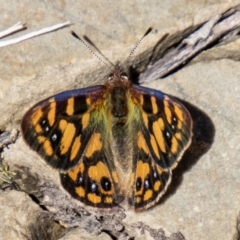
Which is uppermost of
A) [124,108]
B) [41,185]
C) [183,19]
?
[183,19]

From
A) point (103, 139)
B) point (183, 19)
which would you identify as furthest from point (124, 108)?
point (183, 19)

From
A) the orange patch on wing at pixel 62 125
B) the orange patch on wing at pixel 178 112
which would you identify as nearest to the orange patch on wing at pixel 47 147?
the orange patch on wing at pixel 62 125

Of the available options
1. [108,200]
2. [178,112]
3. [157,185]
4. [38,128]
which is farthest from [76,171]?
[178,112]

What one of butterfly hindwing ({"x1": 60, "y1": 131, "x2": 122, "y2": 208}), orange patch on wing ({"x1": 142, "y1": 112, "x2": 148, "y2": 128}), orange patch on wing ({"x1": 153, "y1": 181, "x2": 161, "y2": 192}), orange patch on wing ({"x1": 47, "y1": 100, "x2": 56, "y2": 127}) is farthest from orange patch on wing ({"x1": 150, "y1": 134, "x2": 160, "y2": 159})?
orange patch on wing ({"x1": 47, "y1": 100, "x2": 56, "y2": 127})

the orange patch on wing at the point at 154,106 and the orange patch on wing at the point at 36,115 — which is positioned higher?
the orange patch on wing at the point at 36,115

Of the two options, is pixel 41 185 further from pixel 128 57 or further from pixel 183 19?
pixel 183 19

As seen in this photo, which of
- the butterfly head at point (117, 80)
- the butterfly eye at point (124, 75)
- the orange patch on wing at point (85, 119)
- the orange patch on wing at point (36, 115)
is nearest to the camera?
the orange patch on wing at point (36, 115)

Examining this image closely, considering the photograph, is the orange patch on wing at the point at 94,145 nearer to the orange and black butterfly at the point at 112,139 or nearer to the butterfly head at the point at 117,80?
the orange and black butterfly at the point at 112,139

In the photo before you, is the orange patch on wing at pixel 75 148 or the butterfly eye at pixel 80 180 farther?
the butterfly eye at pixel 80 180
